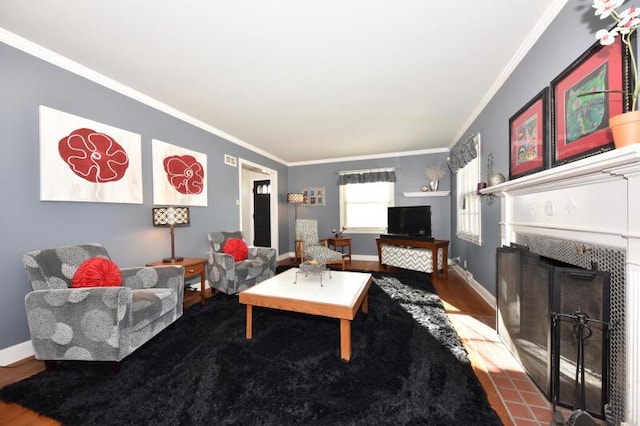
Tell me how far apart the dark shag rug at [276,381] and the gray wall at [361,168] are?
125 inches

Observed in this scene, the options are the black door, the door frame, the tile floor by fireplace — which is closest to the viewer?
the tile floor by fireplace

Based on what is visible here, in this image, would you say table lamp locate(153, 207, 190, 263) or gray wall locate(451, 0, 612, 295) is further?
table lamp locate(153, 207, 190, 263)

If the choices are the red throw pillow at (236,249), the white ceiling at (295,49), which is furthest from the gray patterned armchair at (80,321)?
the white ceiling at (295,49)

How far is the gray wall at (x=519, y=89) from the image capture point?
1412 mm

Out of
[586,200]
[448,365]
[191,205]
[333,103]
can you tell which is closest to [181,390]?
[448,365]

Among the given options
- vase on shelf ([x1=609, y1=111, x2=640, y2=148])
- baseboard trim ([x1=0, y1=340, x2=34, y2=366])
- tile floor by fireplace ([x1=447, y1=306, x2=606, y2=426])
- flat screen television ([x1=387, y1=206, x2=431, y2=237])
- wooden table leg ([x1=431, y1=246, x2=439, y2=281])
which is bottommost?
tile floor by fireplace ([x1=447, y1=306, x2=606, y2=426])

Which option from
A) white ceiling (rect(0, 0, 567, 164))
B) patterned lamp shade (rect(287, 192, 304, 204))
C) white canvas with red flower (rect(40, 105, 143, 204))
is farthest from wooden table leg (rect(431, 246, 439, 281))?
white canvas with red flower (rect(40, 105, 143, 204))

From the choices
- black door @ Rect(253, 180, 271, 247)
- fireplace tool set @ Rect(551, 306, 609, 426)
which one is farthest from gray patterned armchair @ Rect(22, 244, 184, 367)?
black door @ Rect(253, 180, 271, 247)

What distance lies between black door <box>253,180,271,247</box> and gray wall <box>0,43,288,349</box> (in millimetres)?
3164

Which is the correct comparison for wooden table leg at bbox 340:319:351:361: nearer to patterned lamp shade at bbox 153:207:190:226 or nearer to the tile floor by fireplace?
the tile floor by fireplace

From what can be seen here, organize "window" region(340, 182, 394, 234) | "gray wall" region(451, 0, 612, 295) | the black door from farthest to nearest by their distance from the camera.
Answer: the black door → "window" region(340, 182, 394, 234) → "gray wall" region(451, 0, 612, 295)

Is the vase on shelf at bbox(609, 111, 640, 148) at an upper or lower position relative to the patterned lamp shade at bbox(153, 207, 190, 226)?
upper

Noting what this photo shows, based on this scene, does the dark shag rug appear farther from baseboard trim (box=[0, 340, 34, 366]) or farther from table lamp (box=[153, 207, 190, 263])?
table lamp (box=[153, 207, 190, 263])

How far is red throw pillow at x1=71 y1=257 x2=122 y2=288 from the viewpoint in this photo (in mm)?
1736
